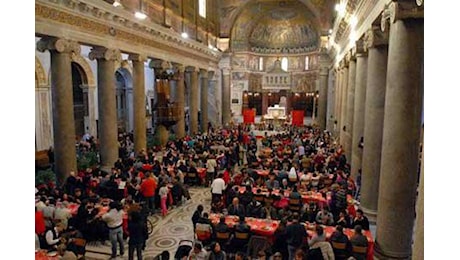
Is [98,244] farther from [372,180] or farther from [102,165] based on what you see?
[372,180]

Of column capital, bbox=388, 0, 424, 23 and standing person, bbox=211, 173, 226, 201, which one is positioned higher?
column capital, bbox=388, 0, 424, 23

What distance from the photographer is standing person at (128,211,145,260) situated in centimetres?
699

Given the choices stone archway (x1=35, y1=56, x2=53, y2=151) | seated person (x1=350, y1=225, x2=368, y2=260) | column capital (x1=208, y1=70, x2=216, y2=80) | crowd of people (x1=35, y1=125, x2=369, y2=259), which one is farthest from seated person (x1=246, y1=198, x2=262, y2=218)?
column capital (x1=208, y1=70, x2=216, y2=80)

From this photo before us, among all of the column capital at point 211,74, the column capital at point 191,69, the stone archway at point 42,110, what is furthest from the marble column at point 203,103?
the stone archway at point 42,110

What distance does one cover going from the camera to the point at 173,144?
17.2 meters

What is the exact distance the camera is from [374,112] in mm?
8570

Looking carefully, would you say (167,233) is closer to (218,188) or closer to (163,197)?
(163,197)

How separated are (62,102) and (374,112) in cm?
864

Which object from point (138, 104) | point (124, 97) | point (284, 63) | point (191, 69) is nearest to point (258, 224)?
point (138, 104)

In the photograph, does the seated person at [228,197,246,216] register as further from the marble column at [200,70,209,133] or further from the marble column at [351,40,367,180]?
the marble column at [200,70,209,133]

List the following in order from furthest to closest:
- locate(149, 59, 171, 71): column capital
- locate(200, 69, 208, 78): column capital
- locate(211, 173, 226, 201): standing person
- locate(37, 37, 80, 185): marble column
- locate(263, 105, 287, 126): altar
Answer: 1. locate(263, 105, 287, 126): altar
2. locate(200, 69, 208, 78): column capital
3. locate(149, 59, 171, 71): column capital
4. locate(37, 37, 80, 185): marble column
5. locate(211, 173, 226, 201): standing person

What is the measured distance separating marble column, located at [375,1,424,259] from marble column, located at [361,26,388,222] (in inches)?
83.8

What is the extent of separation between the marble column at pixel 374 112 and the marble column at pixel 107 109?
8.60 metres
